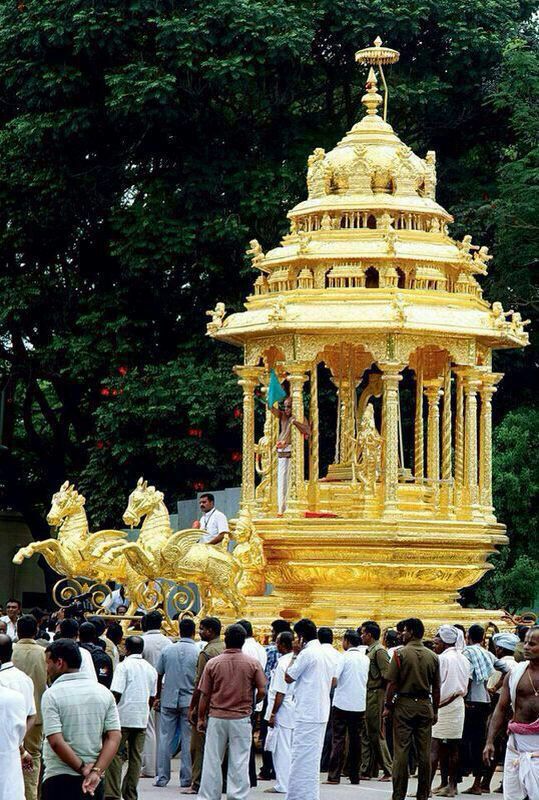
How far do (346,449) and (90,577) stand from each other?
3.54m

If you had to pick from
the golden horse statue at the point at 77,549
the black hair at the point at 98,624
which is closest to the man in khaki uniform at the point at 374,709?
the black hair at the point at 98,624

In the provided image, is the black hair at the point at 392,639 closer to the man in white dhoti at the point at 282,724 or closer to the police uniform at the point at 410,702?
the man in white dhoti at the point at 282,724

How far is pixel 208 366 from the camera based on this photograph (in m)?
34.1

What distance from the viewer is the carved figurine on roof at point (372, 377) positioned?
76.9 ft

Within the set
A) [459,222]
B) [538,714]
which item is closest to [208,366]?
[459,222]

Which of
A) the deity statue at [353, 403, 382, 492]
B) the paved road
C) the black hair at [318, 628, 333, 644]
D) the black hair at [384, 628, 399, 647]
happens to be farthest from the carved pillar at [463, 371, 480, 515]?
the black hair at [318, 628, 333, 644]

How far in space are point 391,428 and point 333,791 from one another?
527 centimetres

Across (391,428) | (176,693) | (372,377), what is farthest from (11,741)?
(372,377)

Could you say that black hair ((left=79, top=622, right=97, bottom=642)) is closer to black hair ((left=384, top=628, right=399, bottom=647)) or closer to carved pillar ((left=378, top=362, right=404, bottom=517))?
black hair ((left=384, top=628, right=399, bottom=647))

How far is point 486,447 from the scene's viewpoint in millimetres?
24938

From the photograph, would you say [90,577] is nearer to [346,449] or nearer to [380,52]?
[346,449]

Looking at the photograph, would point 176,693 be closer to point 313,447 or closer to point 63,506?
point 63,506

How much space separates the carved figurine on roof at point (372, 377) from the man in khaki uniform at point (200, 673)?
13.9ft

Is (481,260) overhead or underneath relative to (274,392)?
overhead
